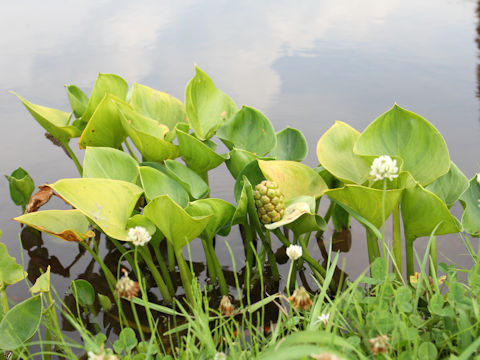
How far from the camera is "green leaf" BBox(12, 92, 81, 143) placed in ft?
5.18

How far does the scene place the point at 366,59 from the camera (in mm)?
3457

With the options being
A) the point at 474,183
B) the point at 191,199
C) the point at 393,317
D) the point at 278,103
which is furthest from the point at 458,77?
the point at 393,317

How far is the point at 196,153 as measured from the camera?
1365 millimetres

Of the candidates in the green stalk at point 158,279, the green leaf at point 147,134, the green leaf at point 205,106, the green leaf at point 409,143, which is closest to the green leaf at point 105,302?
the green stalk at point 158,279

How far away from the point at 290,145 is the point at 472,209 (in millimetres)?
530

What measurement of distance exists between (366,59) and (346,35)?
0.64m

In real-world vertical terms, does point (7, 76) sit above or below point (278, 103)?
above

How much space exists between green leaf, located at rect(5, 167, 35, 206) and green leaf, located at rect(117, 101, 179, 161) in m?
0.52

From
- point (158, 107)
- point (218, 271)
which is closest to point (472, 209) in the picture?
point (218, 271)

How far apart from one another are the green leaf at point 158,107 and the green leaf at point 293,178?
0.54 m

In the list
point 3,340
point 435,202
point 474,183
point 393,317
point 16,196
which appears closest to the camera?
point 393,317

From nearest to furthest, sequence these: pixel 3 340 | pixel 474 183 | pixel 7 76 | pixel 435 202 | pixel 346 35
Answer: pixel 3 340 → pixel 435 202 → pixel 474 183 → pixel 7 76 → pixel 346 35

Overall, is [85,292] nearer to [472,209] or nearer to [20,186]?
[20,186]

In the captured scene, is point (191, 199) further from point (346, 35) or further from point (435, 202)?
point (346, 35)
